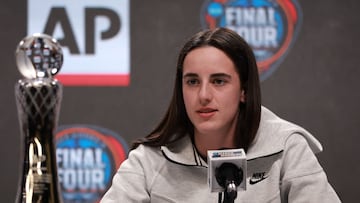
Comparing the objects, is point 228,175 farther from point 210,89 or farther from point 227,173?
point 210,89

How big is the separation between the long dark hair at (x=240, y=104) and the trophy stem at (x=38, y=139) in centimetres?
99

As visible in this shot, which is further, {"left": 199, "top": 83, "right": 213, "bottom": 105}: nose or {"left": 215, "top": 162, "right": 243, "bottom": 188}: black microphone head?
{"left": 199, "top": 83, "right": 213, "bottom": 105}: nose

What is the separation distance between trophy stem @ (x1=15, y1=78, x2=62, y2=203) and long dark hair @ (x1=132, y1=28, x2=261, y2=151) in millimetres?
987

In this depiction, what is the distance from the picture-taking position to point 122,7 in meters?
2.85

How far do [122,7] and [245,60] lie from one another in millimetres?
1338

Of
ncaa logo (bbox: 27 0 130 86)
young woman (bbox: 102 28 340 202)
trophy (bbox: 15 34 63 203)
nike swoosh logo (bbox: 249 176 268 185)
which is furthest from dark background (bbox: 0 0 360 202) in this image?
trophy (bbox: 15 34 63 203)

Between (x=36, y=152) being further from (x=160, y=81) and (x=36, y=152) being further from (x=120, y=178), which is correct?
(x=160, y=81)

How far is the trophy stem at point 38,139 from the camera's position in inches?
25.8

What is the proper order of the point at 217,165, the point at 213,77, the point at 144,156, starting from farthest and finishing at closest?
the point at 144,156 → the point at 213,77 → the point at 217,165

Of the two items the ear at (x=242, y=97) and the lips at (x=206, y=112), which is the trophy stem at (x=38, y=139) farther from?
the ear at (x=242, y=97)

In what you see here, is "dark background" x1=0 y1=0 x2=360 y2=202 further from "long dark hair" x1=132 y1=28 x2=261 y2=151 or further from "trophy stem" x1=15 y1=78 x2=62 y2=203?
"trophy stem" x1=15 y1=78 x2=62 y2=203

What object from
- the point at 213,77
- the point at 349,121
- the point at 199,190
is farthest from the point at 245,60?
the point at 349,121

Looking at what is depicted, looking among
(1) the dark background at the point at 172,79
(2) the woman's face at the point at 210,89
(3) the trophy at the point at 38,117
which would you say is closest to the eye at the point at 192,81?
(2) the woman's face at the point at 210,89

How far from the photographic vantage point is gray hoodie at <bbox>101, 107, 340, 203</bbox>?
4.94 ft
